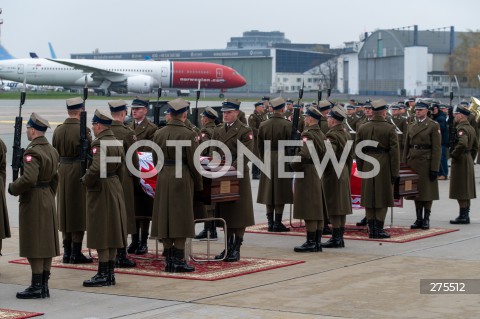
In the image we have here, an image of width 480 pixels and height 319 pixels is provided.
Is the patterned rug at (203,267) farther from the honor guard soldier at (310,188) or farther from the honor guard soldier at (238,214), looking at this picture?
the honor guard soldier at (310,188)

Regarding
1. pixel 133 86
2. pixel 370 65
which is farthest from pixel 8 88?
pixel 133 86

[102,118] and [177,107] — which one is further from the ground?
[177,107]

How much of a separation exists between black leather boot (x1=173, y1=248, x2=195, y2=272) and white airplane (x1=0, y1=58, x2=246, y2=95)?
61293 mm

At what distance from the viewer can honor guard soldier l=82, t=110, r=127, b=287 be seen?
10234 millimetres

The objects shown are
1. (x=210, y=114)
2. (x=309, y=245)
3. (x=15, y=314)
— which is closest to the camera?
(x=15, y=314)

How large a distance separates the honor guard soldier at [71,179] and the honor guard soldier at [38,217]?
58.1 inches

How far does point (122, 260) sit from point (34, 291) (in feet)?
6.15

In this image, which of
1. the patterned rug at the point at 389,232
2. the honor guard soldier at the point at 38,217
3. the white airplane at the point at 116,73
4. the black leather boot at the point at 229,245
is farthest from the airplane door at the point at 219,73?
the honor guard soldier at the point at 38,217

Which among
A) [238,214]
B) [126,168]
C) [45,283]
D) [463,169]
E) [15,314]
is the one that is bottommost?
[15,314]

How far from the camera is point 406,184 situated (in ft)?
47.2

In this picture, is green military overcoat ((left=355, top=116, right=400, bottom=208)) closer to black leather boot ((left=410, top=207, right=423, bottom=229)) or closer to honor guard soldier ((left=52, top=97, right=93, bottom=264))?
black leather boot ((left=410, top=207, right=423, bottom=229))

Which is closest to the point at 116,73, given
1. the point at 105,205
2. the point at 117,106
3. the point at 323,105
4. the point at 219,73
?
the point at 219,73

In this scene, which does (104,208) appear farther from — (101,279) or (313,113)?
(313,113)

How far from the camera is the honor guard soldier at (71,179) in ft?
37.3
